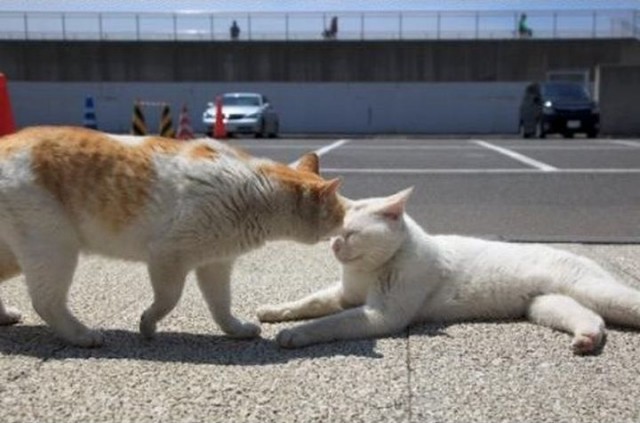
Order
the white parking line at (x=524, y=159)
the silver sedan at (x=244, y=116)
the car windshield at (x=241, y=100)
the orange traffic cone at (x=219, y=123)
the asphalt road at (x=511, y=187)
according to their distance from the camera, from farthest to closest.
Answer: the car windshield at (x=241, y=100)
the silver sedan at (x=244, y=116)
the orange traffic cone at (x=219, y=123)
the white parking line at (x=524, y=159)
the asphalt road at (x=511, y=187)

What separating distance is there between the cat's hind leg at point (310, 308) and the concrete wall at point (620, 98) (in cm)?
2729

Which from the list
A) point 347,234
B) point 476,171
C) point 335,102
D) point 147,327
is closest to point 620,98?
point 335,102

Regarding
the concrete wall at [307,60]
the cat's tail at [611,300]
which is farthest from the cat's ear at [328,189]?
the concrete wall at [307,60]

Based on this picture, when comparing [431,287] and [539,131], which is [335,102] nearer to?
[539,131]

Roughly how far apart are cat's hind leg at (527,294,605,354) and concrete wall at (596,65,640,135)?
27.1 metres

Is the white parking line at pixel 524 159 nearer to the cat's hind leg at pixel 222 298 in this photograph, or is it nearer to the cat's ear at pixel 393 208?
the cat's ear at pixel 393 208

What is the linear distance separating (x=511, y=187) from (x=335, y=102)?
26.0 m

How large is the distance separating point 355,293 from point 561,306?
1.03 m

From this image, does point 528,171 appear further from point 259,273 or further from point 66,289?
point 66,289

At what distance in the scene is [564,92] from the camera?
25.2 metres

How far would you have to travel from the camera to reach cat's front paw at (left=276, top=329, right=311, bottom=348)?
3695 mm

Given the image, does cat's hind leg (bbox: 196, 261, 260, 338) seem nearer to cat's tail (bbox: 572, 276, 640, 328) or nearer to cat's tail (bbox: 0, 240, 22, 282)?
cat's tail (bbox: 0, 240, 22, 282)

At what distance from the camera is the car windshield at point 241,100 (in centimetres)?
2600

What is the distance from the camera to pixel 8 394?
3.08 m
